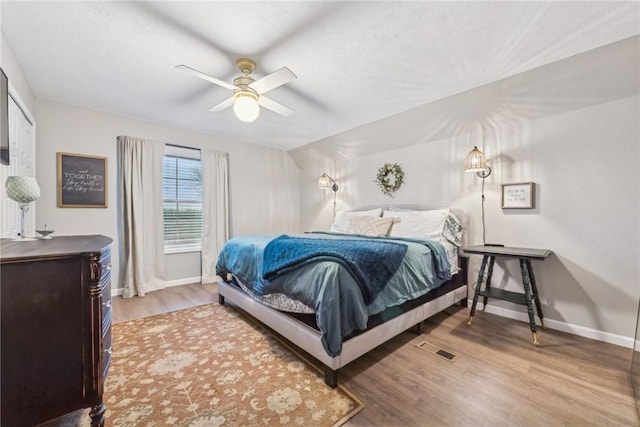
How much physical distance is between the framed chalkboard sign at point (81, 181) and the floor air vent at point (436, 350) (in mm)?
4132

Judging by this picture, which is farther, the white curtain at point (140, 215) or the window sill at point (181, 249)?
the window sill at point (181, 249)

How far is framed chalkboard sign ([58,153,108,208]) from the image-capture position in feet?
10.2

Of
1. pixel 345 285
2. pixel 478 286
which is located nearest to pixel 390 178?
pixel 478 286

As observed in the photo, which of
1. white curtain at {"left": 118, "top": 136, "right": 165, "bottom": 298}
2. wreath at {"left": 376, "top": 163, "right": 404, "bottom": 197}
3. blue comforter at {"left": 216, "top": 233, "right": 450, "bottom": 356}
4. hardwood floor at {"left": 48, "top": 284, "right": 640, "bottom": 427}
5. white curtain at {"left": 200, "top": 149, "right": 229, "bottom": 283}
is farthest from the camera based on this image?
white curtain at {"left": 200, "top": 149, "right": 229, "bottom": 283}

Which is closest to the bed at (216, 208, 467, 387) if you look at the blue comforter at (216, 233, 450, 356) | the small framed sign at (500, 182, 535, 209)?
the blue comforter at (216, 233, 450, 356)

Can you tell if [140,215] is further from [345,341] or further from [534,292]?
[534,292]

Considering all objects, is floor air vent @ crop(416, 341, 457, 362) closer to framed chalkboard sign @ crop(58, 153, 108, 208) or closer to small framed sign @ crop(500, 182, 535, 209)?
small framed sign @ crop(500, 182, 535, 209)

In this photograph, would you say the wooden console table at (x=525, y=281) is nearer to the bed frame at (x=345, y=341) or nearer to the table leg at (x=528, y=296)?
the table leg at (x=528, y=296)

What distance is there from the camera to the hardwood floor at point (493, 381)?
1413 mm

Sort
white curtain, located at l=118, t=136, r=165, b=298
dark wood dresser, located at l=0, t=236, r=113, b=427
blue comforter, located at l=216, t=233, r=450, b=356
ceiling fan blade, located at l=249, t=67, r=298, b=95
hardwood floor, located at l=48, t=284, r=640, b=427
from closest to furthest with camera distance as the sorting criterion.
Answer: dark wood dresser, located at l=0, t=236, r=113, b=427 < hardwood floor, located at l=48, t=284, r=640, b=427 < blue comforter, located at l=216, t=233, r=450, b=356 < ceiling fan blade, located at l=249, t=67, r=298, b=95 < white curtain, located at l=118, t=136, r=165, b=298

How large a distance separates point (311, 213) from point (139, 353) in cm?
373

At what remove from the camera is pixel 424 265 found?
2.34m

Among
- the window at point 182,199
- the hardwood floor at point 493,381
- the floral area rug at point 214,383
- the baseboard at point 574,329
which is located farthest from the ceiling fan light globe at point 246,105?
the baseboard at point 574,329

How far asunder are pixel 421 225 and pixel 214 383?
2.56 metres
